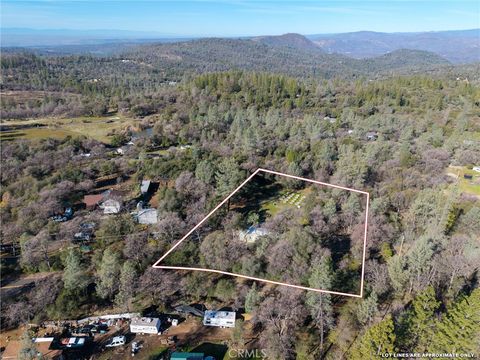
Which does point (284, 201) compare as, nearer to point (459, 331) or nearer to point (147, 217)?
point (147, 217)

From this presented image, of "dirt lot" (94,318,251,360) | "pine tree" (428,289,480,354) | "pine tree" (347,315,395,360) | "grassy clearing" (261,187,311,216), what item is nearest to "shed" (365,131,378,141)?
"grassy clearing" (261,187,311,216)

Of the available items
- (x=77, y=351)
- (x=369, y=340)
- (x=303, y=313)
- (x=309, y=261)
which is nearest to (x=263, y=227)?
(x=309, y=261)

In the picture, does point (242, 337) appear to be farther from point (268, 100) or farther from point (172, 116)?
point (268, 100)

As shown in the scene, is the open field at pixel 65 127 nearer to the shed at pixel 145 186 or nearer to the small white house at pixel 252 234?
the shed at pixel 145 186

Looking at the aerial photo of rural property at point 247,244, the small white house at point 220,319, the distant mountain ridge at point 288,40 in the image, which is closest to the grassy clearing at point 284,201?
the aerial photo of rural property at point 247,244

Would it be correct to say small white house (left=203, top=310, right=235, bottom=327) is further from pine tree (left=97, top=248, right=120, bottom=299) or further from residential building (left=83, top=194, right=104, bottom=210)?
residential building (left=83, top=194, right=104, bottom=210)

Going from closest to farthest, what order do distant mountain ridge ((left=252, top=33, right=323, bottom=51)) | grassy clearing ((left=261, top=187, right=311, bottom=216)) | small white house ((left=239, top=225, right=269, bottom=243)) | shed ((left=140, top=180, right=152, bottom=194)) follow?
small white house ((left=239, top=225, right=269, bottom=243)), grassy clearing ((left=261, top=187, right=311, bottom=216)), shed ((left=140, top=180, right=152, bottom=194)), distant mountain ridge ((left=252, top=33, right=323, bottom=51))

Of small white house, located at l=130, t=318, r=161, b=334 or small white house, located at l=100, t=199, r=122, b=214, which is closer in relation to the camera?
small white house, located at l=130, t=318, r=161, b=334
